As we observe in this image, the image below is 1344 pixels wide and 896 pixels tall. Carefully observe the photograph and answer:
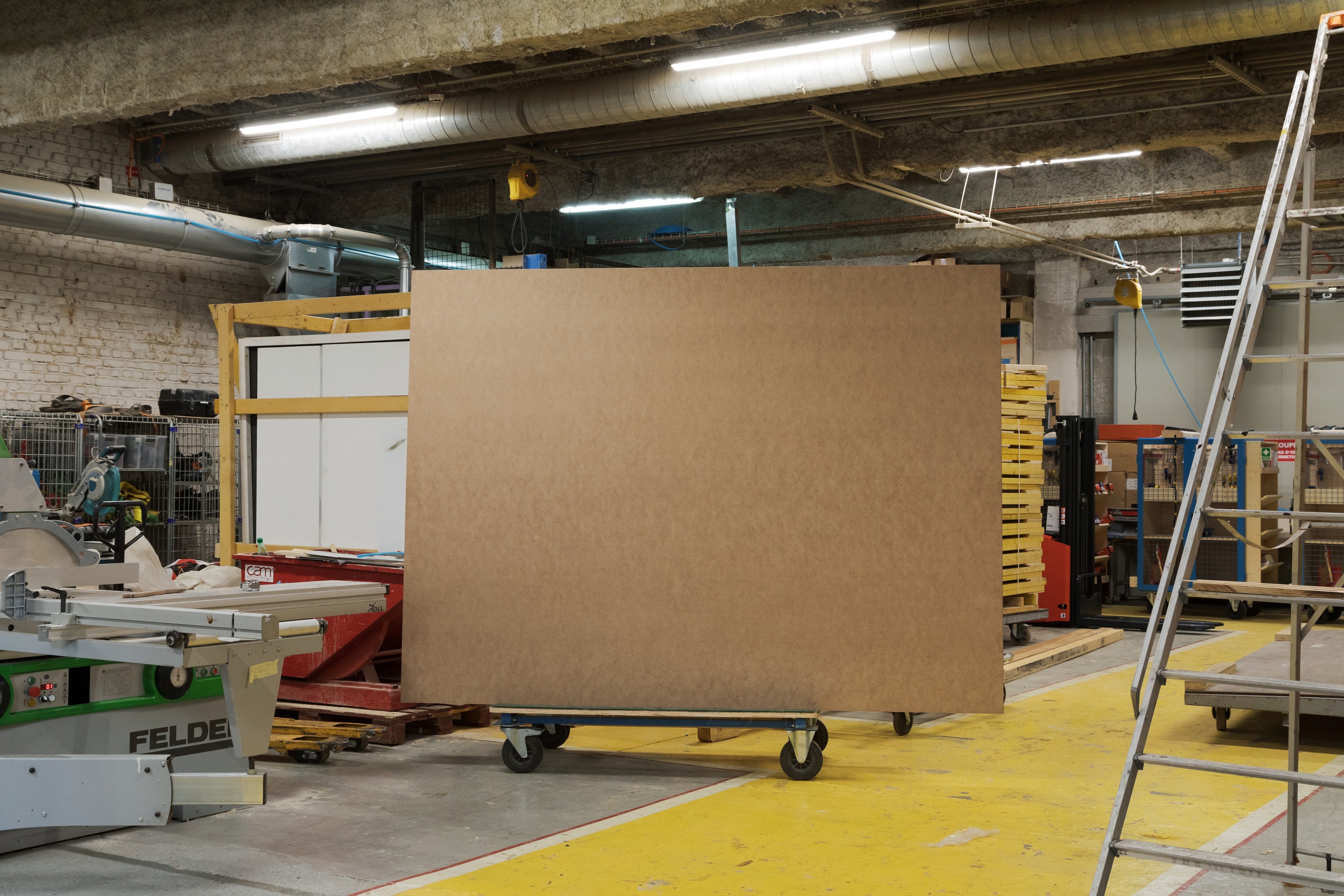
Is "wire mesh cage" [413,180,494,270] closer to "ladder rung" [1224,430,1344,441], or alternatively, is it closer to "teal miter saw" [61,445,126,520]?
"teal miter saw" [61,445,126,520]

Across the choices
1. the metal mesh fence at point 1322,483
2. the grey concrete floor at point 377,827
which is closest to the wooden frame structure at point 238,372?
the grey concrete floor at point 377,827

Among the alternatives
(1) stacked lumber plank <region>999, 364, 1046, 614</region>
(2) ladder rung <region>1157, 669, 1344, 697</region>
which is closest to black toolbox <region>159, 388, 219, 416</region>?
(1) stacked lumber plank <region>999, 364, 1046, 614</region>

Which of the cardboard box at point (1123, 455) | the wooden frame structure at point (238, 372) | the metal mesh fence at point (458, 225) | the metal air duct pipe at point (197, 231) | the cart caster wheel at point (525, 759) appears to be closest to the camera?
the cart caster wheel at point (525, 759)

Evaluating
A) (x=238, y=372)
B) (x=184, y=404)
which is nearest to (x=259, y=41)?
(x=238, y=372)

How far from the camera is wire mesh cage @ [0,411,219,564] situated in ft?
36.1

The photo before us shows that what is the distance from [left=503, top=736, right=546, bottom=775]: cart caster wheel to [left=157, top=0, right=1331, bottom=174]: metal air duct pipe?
17.2 ft

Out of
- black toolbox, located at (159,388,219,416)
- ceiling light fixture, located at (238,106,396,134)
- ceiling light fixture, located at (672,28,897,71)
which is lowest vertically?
black toolbox, located at (159,388,219,416)

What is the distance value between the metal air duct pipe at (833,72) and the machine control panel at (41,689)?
630 cm

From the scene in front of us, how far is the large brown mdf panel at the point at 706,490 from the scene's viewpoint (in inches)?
210

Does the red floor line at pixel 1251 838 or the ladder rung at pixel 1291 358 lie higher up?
the ladder rung at pixel 1291 358

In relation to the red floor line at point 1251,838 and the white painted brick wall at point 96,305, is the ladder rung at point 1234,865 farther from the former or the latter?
the white painted brick wall at point 96,305

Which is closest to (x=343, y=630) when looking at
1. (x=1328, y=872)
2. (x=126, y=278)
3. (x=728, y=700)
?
(x=728, y=700)

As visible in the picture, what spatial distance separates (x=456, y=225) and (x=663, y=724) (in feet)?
37.3

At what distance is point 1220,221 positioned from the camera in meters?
12.7
